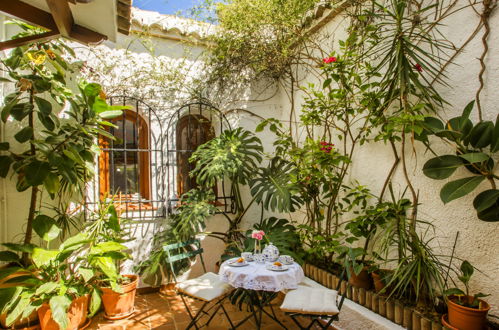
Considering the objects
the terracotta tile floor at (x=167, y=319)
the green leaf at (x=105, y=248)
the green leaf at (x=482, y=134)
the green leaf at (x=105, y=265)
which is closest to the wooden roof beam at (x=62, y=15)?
the green leaf at (x=105, y=248)

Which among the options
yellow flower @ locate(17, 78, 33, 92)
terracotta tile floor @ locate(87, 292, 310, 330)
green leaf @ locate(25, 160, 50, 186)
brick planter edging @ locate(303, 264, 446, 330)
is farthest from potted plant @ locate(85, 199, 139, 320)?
brick planter edging @ locate(303, 264, 446, 330)

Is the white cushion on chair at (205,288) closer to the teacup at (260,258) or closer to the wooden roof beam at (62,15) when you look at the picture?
the teacup at (260,258)

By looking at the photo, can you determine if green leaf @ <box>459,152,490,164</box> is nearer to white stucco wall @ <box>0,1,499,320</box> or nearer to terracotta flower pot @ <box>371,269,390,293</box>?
white stucco wall @ <box>0,1,499,320</box>

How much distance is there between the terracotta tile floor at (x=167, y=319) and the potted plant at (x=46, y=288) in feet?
1.13

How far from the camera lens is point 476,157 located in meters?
2.01

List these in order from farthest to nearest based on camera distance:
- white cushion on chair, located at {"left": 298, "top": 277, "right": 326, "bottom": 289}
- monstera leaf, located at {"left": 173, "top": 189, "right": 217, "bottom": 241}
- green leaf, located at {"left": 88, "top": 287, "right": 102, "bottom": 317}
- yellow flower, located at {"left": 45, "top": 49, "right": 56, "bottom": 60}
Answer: monstera leaf, located at {"left": 173, "top": 189, "right": 217, "bottom": 241} → white cushion on chair, located at {"left": 298, "top": 277, "right": 326, "bottom": 289} → yellow flower, located at {"left": 45, "top": 49, "right": 56, "bottom": 60} → green leaf, located at {"left": 88, "top": 287, "right": 102, "bottom": 317}

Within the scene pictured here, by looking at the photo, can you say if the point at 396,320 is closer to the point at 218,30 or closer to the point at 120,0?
the point at 120,0

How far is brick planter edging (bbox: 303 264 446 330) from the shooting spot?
2.32 meters

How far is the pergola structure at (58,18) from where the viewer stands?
8.17 feet

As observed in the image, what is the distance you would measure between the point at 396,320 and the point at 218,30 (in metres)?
4.41

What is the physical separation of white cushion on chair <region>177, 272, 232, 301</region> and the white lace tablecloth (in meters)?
0.24

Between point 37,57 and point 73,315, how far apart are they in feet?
8.86

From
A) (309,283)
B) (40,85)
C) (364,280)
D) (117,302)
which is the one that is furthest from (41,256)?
(364,280)

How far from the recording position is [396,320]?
8.41 feet
